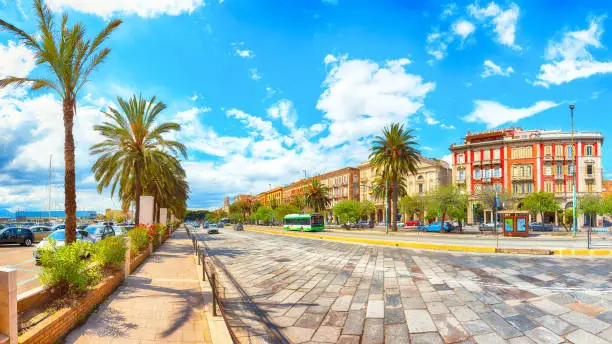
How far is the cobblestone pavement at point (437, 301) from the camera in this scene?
18.2 feet

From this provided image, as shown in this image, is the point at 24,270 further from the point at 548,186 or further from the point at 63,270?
the point at 548,186

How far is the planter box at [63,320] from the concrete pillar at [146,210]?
54.4 ft

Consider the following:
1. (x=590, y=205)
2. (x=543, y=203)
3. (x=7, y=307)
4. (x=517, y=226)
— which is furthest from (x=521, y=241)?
(x=7, y=307)

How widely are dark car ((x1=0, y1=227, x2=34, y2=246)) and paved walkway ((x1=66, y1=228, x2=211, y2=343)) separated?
17174 millimetres

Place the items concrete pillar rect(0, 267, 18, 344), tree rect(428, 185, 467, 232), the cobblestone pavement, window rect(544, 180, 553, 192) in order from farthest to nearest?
window rect(544, 180, 553, 192), tree rect(428, 185, 467, 232), the cobblestone pavement, concrete pillar rect(0, 267, 18, 344)

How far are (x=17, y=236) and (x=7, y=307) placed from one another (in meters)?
22.6

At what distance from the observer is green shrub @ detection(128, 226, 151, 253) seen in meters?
13.5

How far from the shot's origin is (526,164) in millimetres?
53156

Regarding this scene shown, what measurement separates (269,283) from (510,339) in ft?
20.9

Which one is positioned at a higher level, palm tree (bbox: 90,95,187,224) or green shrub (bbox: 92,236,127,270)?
palm tree (bbox: 90,95,187,224)

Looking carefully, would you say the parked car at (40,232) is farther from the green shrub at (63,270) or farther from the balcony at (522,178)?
the balcony at (522,178)

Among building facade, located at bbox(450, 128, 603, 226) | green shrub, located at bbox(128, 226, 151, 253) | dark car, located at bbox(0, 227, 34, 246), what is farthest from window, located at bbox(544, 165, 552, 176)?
dark car, located at bbox(0, 227, 34, 246)

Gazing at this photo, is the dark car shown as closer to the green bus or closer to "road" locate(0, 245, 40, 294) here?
"road" locate(0, 245, 40, 294)

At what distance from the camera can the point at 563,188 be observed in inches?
1996
